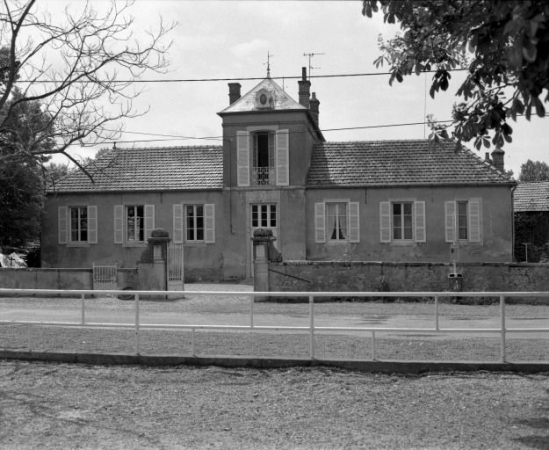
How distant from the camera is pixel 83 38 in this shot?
32.9 feet

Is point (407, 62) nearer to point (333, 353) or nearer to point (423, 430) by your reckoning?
point (423, 430)

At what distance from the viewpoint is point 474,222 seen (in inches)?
989

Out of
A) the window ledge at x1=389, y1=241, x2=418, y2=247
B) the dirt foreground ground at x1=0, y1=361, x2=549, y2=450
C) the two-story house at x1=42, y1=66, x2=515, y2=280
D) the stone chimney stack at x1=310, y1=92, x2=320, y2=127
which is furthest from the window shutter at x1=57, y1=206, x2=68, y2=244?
the dirt foreground ground at x1=0, y1=361, x2=549, y2=450

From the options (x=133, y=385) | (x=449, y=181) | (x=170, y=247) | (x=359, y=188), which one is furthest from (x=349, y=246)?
(x=133, y=385)

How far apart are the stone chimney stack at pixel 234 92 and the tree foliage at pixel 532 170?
2223 inches

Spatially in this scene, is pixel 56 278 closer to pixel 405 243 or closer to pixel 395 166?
pixel 405 243

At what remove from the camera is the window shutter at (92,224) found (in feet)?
88.8

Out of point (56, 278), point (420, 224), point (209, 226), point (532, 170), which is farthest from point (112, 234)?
point (532, 170)

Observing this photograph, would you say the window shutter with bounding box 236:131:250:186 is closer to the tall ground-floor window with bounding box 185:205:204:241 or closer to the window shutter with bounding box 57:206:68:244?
the tall ground-floor window with bounding box 185:205:204:241

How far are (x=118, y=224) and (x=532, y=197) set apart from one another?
2217 cm

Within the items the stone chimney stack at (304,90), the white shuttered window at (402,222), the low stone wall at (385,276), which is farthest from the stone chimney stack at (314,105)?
the low stone wall at (385,276)

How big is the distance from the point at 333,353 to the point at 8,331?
230 inches

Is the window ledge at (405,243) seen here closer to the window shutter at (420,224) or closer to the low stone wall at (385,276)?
the window shutter at (420,224)

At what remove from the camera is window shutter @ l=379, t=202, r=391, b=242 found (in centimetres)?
2553
